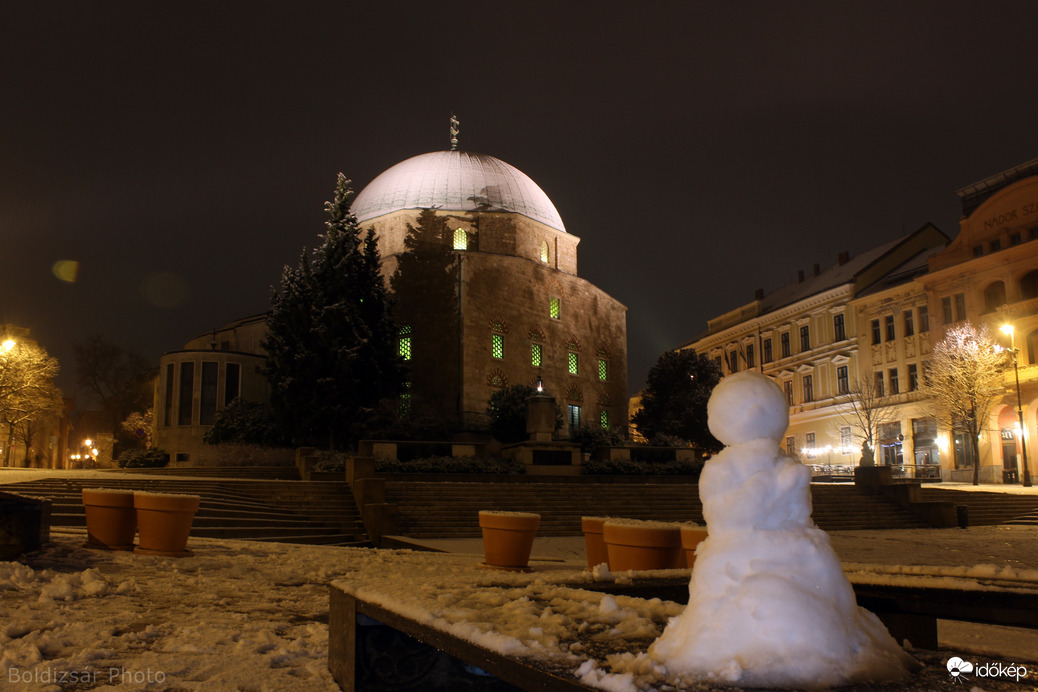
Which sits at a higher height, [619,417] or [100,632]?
[619,417]

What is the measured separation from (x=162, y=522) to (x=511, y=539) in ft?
13.9

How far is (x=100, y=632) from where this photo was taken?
5.10 m

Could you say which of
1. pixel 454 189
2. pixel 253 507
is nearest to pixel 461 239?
pixel 454 189

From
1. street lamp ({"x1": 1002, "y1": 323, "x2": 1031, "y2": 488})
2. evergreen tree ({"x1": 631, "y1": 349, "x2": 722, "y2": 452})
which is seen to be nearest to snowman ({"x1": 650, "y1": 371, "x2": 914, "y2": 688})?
street lamp ({"x1": 1002, "y1": 323, "x2": 1031, "y2": 488})

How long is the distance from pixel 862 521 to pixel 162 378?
31130 mm

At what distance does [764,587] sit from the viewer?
101 inches

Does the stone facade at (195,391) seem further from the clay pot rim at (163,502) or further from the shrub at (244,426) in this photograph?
the clay pot rim at (163,502)

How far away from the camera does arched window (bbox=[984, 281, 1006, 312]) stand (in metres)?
33.9

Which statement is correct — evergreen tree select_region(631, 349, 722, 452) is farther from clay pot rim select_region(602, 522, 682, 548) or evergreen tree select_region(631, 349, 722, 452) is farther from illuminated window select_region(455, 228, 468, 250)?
clay pot rim select_region(602, 522, 682, 548)

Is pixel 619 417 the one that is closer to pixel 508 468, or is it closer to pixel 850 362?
pixel 850 362

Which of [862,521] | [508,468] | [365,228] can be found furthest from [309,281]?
[862,521]

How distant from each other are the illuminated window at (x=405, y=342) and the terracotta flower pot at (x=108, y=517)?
26.5 meters

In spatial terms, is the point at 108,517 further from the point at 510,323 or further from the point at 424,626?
the point at 510,323

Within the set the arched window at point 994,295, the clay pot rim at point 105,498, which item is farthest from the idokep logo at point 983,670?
the arched window at point 994,295
